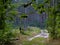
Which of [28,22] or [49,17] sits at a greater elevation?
[49,17]

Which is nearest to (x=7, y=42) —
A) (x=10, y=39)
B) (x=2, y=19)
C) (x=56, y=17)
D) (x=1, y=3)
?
(x=10, y=39)

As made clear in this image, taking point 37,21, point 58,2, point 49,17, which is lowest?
point 37,21

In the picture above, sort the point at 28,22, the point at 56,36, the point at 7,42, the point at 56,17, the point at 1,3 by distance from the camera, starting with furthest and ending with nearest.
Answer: the point at 28,22 → the point at 56,36 → the point at 56,17 → the point at 7,42 → the point at 1,3

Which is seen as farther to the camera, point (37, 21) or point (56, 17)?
point (37, 21)

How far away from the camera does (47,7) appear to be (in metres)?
9.63

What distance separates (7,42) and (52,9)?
9.25 feet

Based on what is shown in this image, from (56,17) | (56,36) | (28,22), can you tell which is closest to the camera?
(56,17)

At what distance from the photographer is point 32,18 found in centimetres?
1630

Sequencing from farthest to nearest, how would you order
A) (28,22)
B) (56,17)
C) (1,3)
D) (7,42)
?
(28,22)
(56,17)
(7,42)
(1,3)

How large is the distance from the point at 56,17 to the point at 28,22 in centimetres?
700

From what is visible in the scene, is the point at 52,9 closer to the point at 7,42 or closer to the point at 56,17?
the point at 56,17

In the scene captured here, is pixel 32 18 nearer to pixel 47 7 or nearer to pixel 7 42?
pixel 47 7

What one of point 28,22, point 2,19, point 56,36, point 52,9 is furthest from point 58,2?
point 28,22

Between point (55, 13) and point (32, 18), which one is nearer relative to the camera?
point (55, 13)
